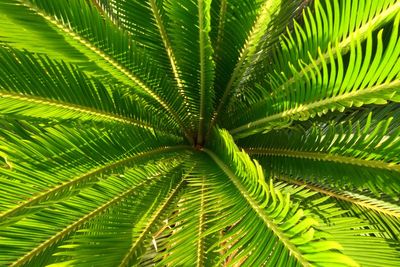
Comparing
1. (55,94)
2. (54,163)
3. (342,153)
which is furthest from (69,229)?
(342,153)

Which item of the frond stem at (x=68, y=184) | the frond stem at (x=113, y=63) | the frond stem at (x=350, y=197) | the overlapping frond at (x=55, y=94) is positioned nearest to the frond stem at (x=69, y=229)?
the frond stem at (x=68, y=184)

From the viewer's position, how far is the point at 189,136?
1.95 meters

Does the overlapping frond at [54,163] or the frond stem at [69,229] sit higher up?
the overlapping frond at [54,163]

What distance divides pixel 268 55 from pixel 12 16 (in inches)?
42.0

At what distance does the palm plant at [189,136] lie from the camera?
44.6 inches

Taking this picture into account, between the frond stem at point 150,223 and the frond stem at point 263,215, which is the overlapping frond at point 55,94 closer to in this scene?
the frond stem at point 150,223

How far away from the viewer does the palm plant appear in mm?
1133

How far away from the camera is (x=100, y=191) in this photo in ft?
4.48

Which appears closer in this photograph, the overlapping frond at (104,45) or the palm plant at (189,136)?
the palm plant at (189,136)

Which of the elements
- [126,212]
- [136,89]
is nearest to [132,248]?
[126,212]

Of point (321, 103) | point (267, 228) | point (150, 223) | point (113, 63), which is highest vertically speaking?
point (113, 63)

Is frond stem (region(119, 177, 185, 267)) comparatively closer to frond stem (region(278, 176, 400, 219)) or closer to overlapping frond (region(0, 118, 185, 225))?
overlapping frond (region(0, 118, 185, 225))

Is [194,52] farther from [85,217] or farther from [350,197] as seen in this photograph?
[350,197]

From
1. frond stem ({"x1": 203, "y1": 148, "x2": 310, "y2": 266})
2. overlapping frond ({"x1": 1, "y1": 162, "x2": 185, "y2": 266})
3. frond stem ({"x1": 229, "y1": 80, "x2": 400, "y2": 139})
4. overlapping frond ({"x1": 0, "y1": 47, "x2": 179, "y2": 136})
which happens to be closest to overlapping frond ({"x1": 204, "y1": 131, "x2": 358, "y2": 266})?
frond stem ({"x1": 203, "y1": 148, "x2": 310, "y2": 266})
